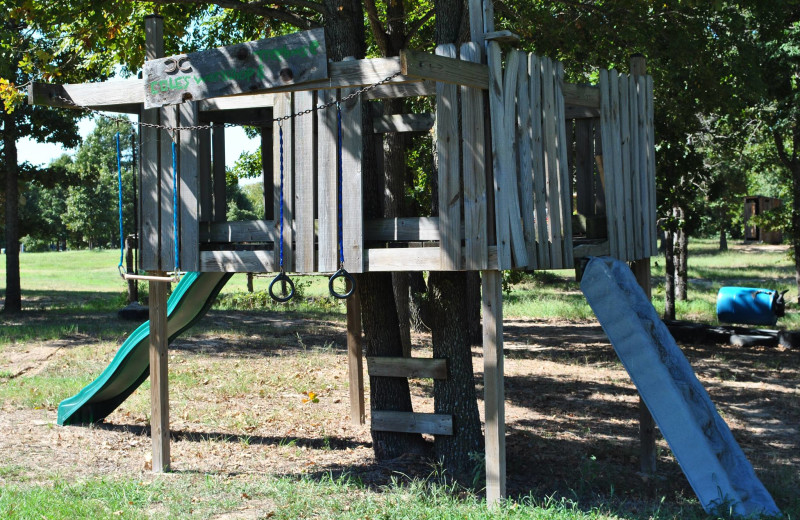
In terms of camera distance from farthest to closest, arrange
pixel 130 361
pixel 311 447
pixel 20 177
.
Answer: pixel 20 177, pixel 130 361, pixel 311 447

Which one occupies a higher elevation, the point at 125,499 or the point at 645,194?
the point at 645,194

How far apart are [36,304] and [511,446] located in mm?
18358

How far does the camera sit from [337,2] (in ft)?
24.3

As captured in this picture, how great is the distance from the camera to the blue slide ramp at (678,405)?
5.33m

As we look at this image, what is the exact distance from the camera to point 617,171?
6.70 meters

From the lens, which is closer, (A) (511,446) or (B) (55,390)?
(A) (511,446)

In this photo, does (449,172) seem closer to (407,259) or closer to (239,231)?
(407,259)

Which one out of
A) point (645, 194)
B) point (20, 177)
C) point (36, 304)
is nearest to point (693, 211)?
point (645, 194)

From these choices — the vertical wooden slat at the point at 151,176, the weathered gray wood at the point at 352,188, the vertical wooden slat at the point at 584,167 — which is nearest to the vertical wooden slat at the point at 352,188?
the weathered gray wood at the point at 352,188

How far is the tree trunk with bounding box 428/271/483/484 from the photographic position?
23.1ft

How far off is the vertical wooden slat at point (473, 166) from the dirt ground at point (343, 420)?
7.04 feet

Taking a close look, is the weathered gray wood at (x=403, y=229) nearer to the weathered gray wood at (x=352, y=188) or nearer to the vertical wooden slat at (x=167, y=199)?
the weathered gray wood at (x=352, y=188)

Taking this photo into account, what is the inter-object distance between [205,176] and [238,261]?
86 centimetres

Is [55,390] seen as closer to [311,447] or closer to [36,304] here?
[311,447]
